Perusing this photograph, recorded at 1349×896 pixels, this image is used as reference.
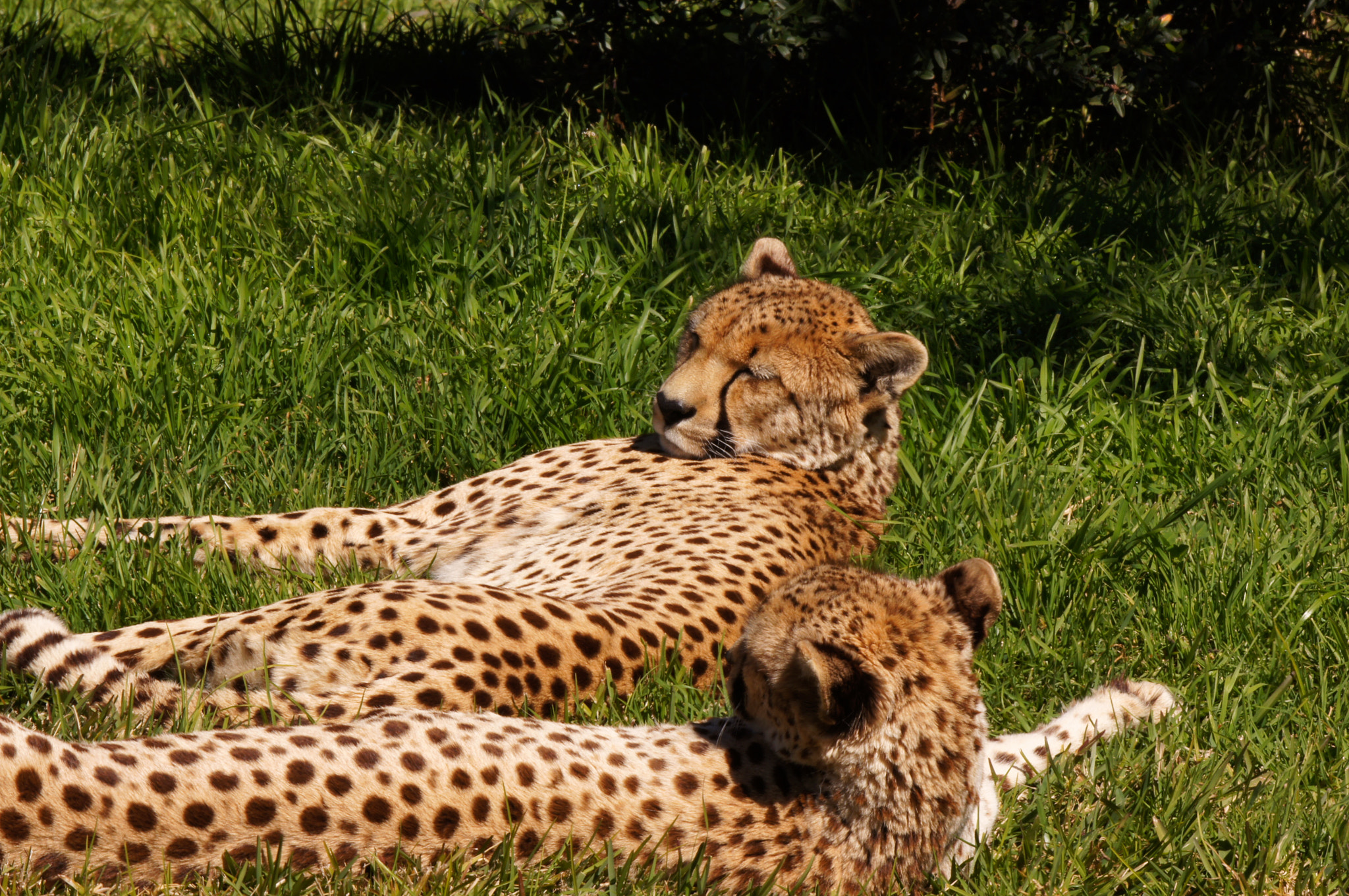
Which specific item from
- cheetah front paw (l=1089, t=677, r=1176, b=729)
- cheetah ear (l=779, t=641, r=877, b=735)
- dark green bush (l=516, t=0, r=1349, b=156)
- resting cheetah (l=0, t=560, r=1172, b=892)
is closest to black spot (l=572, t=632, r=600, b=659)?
resting cheetah (l=0, t=560, r=1172, b=892)

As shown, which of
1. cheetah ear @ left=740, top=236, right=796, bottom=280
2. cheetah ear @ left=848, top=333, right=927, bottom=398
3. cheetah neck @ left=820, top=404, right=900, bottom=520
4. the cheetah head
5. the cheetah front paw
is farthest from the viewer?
cheetah ear @ left=740, top=236, right=796, bottom=280

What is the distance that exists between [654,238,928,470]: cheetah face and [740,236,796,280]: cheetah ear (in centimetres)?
38

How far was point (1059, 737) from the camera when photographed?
9.53ft

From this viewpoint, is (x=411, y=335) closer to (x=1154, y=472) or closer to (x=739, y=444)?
(x=739, y=444)

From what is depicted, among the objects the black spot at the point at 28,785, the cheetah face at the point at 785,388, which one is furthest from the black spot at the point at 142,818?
the cheetah face at the point at 785,388

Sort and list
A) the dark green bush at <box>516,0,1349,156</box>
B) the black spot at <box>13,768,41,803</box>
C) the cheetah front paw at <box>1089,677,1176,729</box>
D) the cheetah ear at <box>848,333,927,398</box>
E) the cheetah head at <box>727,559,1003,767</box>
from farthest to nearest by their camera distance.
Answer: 1. the dark green bush at <box>516,0,1349,156</box>
2. the cheetah ear at <box>848,333,927,398</box>
3. the cheetah front paw at <box>1089,677,1176,729</box>
4. the cheetah head at <box>727,559,1003,767</box>
5. the black spot at <box>13,768,41,803</box>

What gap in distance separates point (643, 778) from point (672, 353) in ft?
7.94

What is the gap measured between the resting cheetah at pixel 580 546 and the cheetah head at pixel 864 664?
0.44m

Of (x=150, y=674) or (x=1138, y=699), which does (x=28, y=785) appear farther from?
(x=1138, y=699)

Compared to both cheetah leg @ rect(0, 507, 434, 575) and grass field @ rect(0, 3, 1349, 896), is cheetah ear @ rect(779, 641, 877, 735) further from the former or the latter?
cheetah leg @ rect(0, 507, 434, 575)

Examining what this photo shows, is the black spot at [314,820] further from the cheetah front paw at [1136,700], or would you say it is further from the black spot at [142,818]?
the cheetah front paw at [1136,700]

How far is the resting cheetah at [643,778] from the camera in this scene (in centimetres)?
207

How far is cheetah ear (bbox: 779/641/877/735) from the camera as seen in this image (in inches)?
87.1

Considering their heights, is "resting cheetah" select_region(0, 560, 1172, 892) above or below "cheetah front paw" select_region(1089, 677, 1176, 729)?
above
